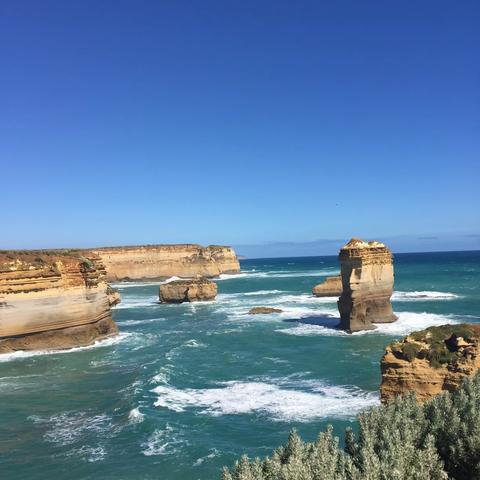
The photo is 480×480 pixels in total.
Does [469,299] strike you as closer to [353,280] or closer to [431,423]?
[353,280]

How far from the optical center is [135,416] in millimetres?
17625

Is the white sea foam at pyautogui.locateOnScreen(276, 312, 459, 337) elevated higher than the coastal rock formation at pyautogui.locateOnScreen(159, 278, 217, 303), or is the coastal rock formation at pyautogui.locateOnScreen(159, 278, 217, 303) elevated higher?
the coastal rock formation at pyautogui.locateOnScreen(159, 278, 217, 303)

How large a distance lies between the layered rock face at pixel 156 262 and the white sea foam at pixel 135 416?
281ft

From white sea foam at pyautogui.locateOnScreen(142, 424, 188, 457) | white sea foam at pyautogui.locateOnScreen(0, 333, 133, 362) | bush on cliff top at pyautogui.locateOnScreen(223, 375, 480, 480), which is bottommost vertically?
white sea foam at pyautogui.locateOnScreen(0, 333, 133, 362)

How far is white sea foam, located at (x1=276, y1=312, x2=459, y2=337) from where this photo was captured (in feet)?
107

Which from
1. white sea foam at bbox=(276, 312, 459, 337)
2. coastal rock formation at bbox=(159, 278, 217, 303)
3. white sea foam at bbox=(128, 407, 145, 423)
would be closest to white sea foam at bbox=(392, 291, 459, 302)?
white sea foam at bbox=(276, 312, 459, 337)

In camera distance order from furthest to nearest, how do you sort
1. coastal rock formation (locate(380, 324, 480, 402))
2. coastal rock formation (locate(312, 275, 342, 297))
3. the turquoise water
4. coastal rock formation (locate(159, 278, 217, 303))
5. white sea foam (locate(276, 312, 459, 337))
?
coastal rock formation (locate(312, 275, 342, 297)) < coastal rock formation (locate(159, 278, 217, 303)) < white sea foam (locate(276, 312, 459, 337)) < coastal rock formation (locate(380, 324, 480, 402)) < the turquoise water

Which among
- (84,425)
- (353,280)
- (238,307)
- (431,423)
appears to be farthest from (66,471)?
(238,307)

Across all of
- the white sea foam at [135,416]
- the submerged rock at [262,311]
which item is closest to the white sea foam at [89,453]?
the white sea foam at [135,416]

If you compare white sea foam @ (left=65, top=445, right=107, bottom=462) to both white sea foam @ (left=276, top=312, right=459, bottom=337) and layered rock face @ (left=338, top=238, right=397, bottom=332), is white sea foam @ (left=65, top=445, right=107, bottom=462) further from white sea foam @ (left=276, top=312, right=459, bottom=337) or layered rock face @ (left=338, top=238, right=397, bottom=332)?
layered rock face @ (left=338, top=238, right=397, bottom=332)

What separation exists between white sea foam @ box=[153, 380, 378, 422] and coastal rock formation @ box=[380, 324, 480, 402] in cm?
240

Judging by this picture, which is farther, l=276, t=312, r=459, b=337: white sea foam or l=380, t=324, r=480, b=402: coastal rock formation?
l=276, t=312, r=459, b=337: white sea foam

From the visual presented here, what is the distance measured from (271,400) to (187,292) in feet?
126

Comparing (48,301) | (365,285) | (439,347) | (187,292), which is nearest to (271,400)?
(439,347)
